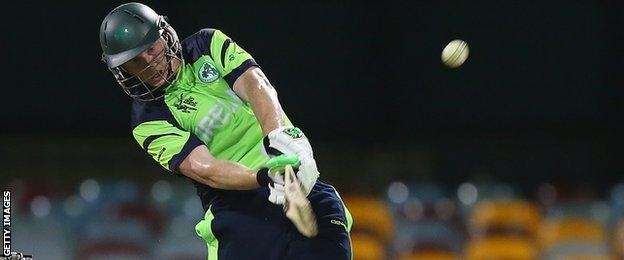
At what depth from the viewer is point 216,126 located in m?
4.89

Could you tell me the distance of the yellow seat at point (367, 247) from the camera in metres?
9.19

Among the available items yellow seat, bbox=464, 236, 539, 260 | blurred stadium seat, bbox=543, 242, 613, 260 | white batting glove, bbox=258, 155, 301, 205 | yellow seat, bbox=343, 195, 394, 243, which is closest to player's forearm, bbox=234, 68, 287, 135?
white batting glove, bbox=258, 155, 301, 205

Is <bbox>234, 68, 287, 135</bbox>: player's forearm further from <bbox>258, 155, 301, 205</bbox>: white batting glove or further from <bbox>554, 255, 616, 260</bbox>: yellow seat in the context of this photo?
<bbox>554, 255, 616, 260</bbox>: yellow seat

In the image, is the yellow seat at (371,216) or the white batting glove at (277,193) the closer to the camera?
the white batting glove at (277,193)

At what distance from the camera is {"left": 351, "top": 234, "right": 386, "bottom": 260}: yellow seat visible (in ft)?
30.1

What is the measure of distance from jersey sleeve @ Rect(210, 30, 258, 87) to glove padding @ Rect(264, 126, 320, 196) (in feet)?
1.50

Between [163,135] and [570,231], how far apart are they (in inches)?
224

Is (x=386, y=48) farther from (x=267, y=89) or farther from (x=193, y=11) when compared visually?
(x=267, y=89)

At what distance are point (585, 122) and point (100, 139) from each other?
5.06 meters

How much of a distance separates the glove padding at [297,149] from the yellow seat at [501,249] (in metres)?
5.12

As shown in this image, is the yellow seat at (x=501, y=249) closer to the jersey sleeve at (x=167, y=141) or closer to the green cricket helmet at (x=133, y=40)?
the jersey sleeve at (x=167, y=141)

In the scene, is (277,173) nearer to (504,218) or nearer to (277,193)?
(277,193)

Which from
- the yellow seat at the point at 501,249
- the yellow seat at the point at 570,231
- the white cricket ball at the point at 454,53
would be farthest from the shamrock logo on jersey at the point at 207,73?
the yellow seat at the point at 570,231

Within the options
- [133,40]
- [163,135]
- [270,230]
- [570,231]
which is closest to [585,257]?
[570,231]
